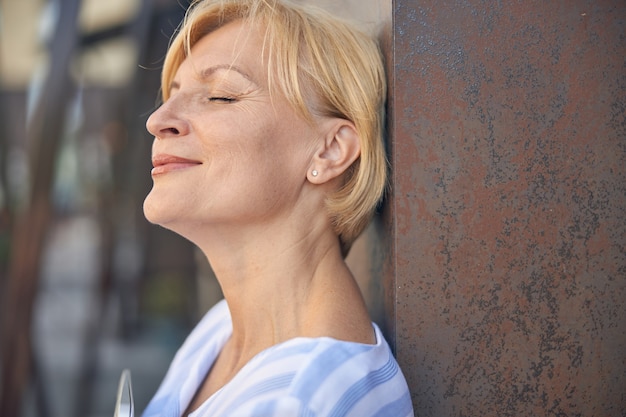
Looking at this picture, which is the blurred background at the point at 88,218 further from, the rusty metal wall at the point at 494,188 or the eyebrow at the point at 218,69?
the rusty metal wall at the point at 494,188

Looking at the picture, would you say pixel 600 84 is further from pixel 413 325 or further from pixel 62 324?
pixel 62 324

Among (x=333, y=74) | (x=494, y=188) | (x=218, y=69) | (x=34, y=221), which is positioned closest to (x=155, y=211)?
(x=218, y=69)

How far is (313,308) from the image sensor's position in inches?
64.9

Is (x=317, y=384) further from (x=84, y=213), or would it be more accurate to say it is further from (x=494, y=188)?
(x=84, y=213)

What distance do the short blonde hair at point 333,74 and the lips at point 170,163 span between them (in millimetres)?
273

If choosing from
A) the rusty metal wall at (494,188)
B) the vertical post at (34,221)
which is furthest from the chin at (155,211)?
the vertical post at (34,221)

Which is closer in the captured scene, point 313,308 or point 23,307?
point 313,308

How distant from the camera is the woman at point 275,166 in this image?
1621 mm

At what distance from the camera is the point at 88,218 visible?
37.7 feet

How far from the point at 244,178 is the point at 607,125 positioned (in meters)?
0.91

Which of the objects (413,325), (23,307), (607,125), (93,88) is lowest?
(23,307)

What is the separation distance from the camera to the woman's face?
1.62 meters

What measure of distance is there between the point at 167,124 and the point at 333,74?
1.39 feet

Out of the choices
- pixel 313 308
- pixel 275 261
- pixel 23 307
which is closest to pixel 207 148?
pixel 275 261
